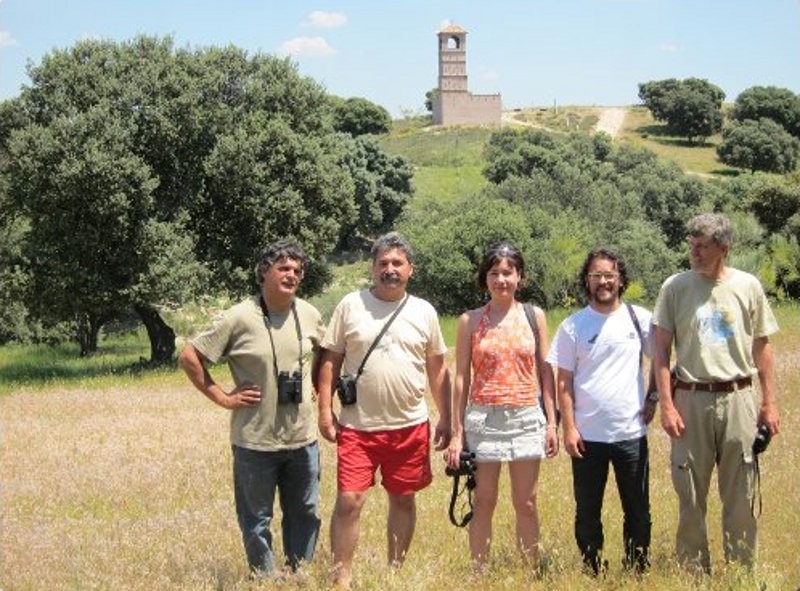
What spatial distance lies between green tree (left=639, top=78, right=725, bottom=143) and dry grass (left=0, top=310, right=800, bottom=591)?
10695 centimetres

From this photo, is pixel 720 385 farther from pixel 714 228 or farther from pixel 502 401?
pixel 502 401

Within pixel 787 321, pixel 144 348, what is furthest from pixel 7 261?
pixel 787 321

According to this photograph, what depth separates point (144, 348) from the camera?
39031mm

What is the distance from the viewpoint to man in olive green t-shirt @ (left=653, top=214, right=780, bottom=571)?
6.22m

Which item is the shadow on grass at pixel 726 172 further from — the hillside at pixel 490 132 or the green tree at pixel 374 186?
the green tree at pixel 374 186

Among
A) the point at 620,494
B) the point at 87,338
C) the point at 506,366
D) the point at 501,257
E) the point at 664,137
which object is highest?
the point at 664,137

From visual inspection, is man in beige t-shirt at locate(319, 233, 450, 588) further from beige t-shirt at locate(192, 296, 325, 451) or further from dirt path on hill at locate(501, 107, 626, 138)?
dirt path on hill at locate(501, 107, 626, 138)

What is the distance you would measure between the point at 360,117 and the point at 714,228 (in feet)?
341

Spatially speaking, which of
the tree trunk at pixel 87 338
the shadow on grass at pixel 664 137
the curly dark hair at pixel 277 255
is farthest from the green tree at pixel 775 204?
the shadow on grass at pixel 664 137

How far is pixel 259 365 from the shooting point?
Answer: 6359 millimetres

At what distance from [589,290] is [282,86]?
22.9 m

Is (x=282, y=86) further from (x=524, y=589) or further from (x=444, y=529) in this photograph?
(x=524, y=589)

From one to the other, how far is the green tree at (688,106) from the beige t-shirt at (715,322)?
4478 inches

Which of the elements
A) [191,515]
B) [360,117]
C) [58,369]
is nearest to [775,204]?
[58,369]
